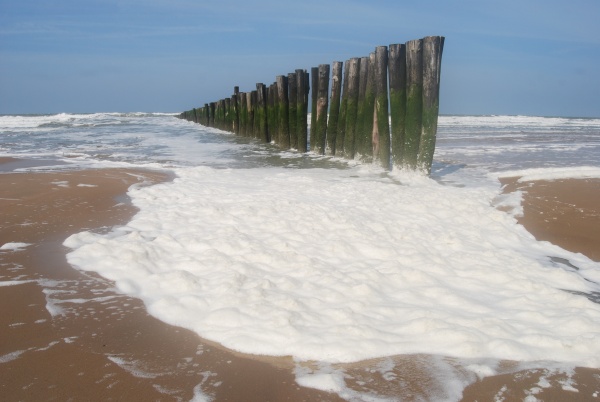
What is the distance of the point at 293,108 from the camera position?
1206 cm

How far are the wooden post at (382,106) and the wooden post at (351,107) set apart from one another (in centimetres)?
94

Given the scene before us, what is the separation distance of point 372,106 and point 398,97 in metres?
0.92

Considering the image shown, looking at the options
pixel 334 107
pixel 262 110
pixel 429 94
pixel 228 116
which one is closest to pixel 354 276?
pixel 429 94

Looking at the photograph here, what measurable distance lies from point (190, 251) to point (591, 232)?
10.5 ft

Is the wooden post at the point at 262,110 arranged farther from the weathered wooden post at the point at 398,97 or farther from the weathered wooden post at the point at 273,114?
the weathered wooden post at the point at 398,97

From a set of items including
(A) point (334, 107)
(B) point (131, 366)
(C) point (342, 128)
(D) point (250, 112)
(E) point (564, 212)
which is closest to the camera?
(B) point (131, 366)

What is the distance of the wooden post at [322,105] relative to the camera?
10.4 meters

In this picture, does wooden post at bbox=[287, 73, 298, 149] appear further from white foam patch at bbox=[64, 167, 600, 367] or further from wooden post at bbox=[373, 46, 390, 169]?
white foam patch at bbox=[64, 167, 600, 367]

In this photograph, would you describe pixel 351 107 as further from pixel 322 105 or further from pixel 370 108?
pixel 322 105

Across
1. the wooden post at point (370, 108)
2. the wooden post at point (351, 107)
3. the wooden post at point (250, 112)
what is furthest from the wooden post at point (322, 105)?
the wooden post at point (250, 112)

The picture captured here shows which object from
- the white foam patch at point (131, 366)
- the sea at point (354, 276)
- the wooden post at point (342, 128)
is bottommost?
the white foam patch at point (131, 366)

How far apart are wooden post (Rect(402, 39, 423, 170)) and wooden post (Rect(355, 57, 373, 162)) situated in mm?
1288

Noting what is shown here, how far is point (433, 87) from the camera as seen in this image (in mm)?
6980

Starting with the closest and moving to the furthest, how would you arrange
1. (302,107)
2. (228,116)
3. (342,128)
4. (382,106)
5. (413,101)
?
Answer: (413,101) → (382,106) → (342,128) → (302,107) → (228,116)
